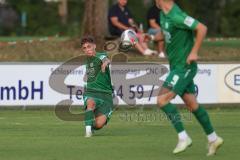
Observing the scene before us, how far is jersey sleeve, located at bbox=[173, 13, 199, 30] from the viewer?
12.3 m

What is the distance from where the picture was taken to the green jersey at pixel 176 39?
1247 centimetres

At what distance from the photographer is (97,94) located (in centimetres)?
1579

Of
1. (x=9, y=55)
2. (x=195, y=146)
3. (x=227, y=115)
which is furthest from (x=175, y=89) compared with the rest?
(x=9, y=55)

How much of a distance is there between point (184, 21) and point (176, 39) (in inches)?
11.8

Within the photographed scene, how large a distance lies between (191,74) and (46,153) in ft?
7.39

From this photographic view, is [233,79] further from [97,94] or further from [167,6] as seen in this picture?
[167,6]

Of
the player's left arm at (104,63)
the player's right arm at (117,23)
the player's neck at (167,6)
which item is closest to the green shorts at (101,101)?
the player's left arm at (104,63)

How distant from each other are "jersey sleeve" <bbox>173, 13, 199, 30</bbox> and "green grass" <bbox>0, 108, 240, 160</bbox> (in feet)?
5.66

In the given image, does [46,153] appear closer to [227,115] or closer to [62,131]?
[62,131]

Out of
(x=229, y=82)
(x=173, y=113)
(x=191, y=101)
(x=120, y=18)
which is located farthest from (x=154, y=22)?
(x=173, y=113)

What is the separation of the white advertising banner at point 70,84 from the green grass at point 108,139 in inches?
31.3

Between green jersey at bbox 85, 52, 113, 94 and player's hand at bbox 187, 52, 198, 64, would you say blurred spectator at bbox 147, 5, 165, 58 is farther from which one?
player's hand at bbox 187, 52, 198, 64

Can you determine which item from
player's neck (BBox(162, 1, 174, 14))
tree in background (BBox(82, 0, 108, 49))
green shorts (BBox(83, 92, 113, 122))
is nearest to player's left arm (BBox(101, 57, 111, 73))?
green shorts (BBox(83, 92, 113, 122))

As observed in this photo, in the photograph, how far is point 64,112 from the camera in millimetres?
20828
